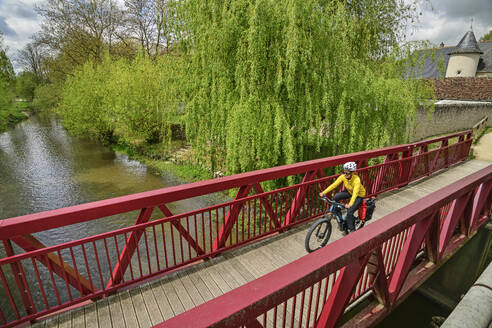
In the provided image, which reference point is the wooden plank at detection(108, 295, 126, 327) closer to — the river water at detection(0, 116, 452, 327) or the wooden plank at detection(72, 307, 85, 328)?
the wooden plank at detection(72, 307, 85, 328)

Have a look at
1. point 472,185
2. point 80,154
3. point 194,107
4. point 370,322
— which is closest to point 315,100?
point 194,107

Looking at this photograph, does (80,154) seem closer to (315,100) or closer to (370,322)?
(315,100)

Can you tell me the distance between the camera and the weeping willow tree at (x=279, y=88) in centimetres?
684

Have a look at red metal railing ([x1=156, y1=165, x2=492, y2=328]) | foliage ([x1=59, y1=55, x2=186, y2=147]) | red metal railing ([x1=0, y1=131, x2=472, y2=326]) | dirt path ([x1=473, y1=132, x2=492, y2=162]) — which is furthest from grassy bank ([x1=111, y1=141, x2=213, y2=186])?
dirt path ([x1=473, y1=132, x2=492, y2=162])

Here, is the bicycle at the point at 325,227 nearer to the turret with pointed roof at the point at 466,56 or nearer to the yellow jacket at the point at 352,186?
the yellow jacket at the point at 352,186

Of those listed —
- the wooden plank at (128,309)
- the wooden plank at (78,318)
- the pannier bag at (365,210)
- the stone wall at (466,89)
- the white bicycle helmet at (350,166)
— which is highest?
the stone wall at (466,89)

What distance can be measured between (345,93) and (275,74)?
2.03 metres

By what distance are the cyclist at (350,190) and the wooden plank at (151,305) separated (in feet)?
9.53

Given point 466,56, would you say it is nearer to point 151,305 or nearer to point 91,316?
point 151,305

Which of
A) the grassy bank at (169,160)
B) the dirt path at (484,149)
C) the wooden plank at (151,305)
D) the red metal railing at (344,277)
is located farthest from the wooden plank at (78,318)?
the dirt path at (484,149)

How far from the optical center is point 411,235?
9.13ft

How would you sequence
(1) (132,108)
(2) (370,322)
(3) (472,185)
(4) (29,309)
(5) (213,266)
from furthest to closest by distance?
(1) (132,108)
(5) (213,266)
(3) (472,185)
(2) (370,322)
(4) (29,309)

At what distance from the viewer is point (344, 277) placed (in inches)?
75.0

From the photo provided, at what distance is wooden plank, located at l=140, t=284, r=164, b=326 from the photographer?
2.84 m
